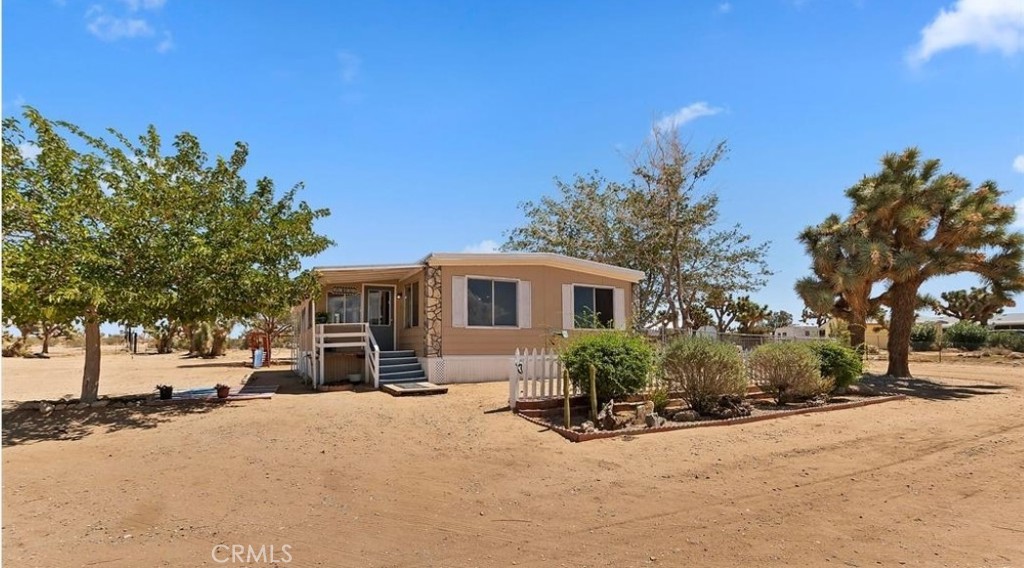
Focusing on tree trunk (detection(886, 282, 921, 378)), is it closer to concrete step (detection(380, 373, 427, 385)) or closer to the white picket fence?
the white picket fence

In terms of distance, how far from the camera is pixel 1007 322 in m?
49.1

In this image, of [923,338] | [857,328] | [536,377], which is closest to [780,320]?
[923,338]

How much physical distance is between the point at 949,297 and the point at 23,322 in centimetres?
6535

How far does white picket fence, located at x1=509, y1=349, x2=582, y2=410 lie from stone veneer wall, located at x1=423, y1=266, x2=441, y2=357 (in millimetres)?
4863

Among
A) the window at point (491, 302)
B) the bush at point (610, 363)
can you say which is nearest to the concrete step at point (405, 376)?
the window at point (491, 302)

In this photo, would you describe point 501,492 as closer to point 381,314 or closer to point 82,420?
point 82,420

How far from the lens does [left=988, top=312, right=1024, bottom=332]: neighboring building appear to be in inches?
1903

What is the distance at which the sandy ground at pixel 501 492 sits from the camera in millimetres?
4637

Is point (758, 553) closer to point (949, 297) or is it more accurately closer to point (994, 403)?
point (994, 403)

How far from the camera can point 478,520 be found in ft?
17.6

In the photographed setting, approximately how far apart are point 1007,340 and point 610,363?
36.7 metres

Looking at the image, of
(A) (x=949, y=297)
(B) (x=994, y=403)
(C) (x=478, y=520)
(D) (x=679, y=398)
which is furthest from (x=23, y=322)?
(A) (x=949, y=297)

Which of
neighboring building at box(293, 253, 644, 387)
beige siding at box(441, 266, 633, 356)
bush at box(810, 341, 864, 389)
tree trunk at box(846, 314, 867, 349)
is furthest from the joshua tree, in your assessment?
beige siding at box(441, 266, 633, 356)

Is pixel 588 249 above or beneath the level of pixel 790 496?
above
